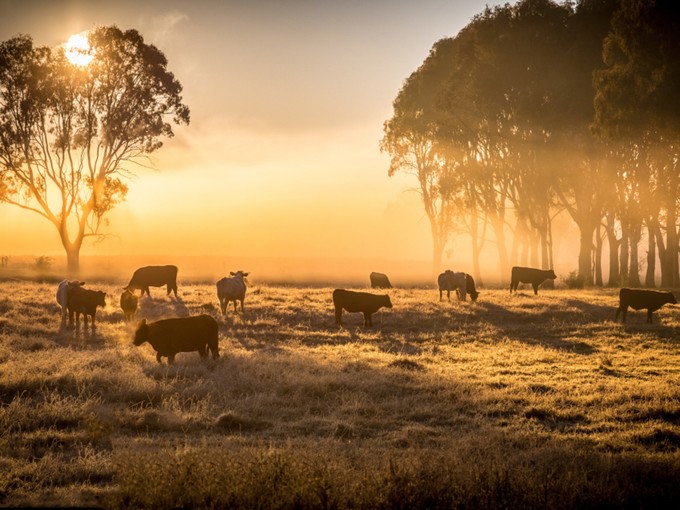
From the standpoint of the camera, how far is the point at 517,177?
41781 mm

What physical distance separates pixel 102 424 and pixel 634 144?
37789 mm

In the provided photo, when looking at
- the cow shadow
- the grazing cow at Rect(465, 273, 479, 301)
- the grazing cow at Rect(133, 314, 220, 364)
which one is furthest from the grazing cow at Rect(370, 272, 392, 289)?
the grazing cow at Rect(133, 314, 220, 364)

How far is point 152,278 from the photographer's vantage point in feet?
96.4

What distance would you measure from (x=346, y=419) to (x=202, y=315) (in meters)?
5.97

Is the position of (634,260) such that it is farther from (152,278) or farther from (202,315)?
(202,315)

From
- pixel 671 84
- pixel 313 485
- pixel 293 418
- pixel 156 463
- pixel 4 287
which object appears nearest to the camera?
pixel 313 485

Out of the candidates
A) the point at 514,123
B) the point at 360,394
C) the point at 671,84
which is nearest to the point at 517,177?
the point at 514,123

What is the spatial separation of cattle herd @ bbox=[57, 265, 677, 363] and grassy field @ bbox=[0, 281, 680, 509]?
Result: 70 cm

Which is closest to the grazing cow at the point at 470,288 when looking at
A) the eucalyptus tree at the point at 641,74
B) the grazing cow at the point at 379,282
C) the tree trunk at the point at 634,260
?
the grazing cow at the point at 379,282

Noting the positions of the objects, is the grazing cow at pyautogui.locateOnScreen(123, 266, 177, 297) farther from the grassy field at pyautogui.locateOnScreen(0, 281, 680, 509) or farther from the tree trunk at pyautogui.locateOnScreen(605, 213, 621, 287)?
the tree trunk at pyautogui.locateOnScreen(605, 213, 621, 287)

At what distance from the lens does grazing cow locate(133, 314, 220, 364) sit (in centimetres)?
1443

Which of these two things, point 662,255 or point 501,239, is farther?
point 501,239

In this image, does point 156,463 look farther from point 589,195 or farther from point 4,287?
point 589,195

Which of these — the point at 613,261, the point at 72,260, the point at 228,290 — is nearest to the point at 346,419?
the point at 228,290
